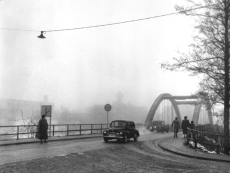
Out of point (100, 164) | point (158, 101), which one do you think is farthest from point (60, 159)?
point (158, 101)

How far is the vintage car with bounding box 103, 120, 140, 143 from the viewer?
1734 cm

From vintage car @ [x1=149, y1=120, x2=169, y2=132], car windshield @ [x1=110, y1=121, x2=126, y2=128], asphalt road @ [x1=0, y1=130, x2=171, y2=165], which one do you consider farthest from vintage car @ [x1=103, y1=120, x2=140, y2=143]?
vintage car @ [x1=149, y1=120, x2=169, y2=132]

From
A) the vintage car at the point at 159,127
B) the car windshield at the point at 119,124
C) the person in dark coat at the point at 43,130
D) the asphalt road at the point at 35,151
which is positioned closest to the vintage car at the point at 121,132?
the car windshield at the point at 119,124

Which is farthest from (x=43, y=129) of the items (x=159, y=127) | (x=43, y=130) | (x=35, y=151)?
(x=159, y=127)

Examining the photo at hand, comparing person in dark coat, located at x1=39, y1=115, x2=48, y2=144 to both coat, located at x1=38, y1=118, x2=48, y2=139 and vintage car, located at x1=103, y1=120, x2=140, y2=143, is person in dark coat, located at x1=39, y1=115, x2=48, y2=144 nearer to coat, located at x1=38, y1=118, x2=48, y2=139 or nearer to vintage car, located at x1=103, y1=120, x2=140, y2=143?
coat, located at x1=38, y1=118, x2=48, y2=139

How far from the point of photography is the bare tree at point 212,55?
15.4 metres

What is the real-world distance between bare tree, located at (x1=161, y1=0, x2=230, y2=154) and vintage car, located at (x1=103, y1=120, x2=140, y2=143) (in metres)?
4.94

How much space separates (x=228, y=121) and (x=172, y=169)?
846 centimetres

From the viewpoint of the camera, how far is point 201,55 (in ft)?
52.1

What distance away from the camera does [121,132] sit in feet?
57.1

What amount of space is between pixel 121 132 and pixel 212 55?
23.9ft

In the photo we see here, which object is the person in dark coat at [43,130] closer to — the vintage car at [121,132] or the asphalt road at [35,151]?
the asphalt road at [35,151]

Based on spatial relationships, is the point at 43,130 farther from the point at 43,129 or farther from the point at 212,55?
the point at 212,55

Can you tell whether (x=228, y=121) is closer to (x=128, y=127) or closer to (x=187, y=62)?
(x=187, y=62)
